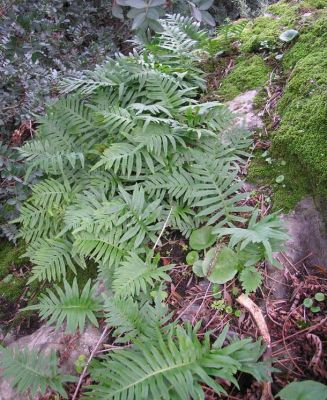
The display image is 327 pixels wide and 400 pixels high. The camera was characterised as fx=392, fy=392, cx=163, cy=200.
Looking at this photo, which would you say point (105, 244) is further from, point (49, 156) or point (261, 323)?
point (261, 323)

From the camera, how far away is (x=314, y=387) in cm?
168

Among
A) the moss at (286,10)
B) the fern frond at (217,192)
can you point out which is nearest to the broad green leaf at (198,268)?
the fern frond at (217,192)

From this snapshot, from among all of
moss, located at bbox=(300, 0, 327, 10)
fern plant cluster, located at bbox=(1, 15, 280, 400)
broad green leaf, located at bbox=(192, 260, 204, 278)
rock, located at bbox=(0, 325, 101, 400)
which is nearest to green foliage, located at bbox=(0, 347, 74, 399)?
fern plant cluster, located at bbox=(1, 15, 280, 400)

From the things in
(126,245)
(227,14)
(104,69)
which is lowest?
(227,14)

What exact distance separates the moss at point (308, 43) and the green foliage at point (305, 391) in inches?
97.9

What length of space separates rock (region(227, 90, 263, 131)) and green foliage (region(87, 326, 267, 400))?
1671 millimetres

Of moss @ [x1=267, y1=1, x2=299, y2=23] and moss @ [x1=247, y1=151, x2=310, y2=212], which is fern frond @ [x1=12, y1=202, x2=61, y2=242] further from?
moss @ [x1=267, y1=1, x2=299, y2=23]

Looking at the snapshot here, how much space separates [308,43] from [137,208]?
2041mm

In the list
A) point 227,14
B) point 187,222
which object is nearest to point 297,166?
point 187,222

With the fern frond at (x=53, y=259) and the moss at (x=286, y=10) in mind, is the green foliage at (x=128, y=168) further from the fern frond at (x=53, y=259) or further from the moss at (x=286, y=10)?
the moss at (x=286, y=10)

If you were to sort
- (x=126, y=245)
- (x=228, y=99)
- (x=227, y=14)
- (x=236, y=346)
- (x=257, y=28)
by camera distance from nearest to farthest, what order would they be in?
(x=236, y=346)
(x=126, y=245)
(x=228, y=99)
(x=257, y=28)
(x=227, y=14)

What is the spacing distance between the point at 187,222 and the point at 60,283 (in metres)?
1.03

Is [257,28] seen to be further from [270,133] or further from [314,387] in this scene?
[314,387]

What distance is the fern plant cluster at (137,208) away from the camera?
6.36 feet
